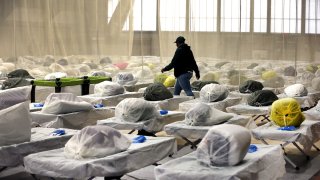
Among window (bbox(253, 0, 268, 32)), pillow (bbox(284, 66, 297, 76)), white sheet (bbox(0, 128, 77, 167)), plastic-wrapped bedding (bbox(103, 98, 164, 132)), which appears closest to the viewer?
white sheet (bbox(0, 128, 77, 167))

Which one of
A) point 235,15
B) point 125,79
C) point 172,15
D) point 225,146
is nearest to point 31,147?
point 225,146

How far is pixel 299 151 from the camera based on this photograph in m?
7.50

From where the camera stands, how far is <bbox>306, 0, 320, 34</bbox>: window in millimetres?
11258

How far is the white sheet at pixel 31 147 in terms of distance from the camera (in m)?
5.31

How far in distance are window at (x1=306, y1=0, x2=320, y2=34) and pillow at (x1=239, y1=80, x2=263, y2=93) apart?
1.56 metres

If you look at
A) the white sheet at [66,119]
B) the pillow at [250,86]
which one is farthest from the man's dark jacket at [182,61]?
the white sheet at [66,119]

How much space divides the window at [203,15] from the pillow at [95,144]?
25.3 ft

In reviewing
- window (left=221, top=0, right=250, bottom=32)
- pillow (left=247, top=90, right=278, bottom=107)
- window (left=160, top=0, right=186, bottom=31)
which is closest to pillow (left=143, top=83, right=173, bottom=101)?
pillow (left=247, top=90, right=278, bottom=107)

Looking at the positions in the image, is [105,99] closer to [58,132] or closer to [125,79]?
[125,79]

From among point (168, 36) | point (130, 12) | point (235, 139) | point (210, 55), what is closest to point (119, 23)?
point (130, 12)

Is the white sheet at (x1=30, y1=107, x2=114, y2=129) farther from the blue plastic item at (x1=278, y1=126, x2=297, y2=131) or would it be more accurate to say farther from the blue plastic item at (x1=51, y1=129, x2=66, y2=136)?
the blue plastic item at (x1=278, y1=126, x2=297, y2=131)

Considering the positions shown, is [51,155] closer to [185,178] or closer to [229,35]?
[185,178]

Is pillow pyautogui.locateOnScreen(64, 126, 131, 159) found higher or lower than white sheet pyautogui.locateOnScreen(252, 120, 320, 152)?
higher

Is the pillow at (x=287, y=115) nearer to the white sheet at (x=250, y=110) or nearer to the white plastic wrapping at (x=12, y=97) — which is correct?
the white sheet at (x=250, y=110)
